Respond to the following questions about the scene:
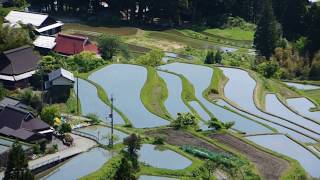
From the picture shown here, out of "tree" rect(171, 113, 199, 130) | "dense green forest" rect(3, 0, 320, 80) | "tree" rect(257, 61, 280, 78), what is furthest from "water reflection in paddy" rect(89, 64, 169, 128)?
"dense green forest" rect(3, 0, 320, 80)

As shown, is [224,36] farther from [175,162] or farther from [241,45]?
[175,162]

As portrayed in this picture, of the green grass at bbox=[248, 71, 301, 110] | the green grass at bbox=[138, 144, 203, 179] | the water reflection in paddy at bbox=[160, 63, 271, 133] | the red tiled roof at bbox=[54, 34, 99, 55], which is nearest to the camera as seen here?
the green grass at bbox=[138, 144, 203, 179]

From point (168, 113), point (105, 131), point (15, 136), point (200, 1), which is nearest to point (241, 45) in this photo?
point (200, 1)

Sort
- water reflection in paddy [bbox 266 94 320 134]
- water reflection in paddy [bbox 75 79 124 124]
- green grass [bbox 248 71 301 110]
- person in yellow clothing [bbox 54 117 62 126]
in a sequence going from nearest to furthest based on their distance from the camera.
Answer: person in yellow clothing [bbox 54 117 62 126] < water reflection in paddy [bbox 75 79 124 124] < water reflection in paddy [bbox 266 94 320 134] < green grass [bbox 248 71 301 110]

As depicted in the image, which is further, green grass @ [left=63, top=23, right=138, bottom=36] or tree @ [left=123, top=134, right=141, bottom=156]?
green grass @ [left=63, top=23, right=138, bottom=36]

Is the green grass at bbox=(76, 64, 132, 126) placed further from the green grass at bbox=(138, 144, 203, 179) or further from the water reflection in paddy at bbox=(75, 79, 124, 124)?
the green grass at bbox=(138, 144, 203, 179)

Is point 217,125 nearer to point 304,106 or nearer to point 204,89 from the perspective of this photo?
point 204,89
